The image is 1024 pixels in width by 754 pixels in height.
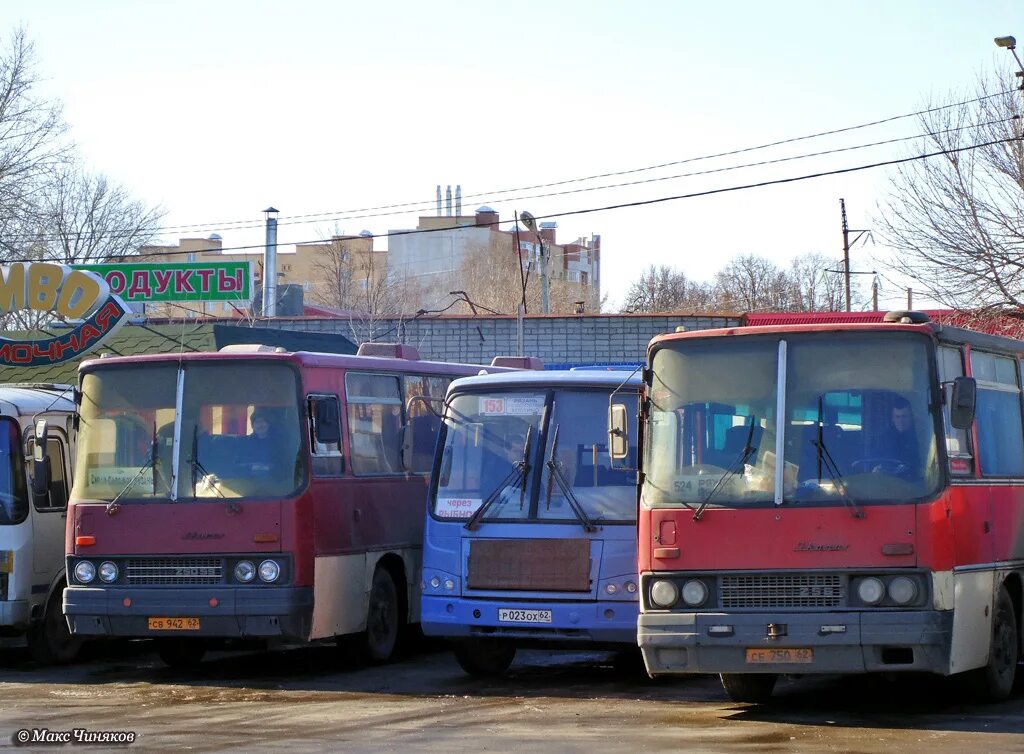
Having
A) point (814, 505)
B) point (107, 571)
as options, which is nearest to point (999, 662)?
point (814, 505)

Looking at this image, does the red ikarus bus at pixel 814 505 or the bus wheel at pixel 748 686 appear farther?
the bus wheel at pixel 748 686

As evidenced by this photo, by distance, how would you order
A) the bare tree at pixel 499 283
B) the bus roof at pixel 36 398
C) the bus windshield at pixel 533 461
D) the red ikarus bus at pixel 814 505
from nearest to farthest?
the red ikarus bus at pixel 814 505 → the bus windshield at pixel 533 461 → the bus roof at pixel 36 398 → the bare tree at pixel 499 283

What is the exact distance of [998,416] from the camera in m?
12.1

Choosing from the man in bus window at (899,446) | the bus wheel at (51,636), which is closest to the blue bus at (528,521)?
the man in bus window at (899,446)

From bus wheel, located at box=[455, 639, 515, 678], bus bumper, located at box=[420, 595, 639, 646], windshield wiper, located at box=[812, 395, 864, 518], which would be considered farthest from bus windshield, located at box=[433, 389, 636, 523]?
windshield wiper, located at box=[812, 395, 864, 518]

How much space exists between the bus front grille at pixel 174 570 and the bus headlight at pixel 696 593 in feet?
14.9

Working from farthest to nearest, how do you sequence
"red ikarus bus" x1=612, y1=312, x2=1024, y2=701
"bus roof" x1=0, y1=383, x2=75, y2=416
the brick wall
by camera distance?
the brick wall
"bus roof" x1=0, y1=383, x2=75, y2=416
"red ikarus bus" x1=612, y1=312, x2=1024, y2=701

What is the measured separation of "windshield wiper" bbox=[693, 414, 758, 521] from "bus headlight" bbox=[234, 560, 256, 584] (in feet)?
14.5

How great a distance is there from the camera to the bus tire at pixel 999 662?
37.4ft

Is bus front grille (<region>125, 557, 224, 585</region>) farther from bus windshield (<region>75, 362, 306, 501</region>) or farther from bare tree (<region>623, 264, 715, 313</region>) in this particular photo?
bare tree (<region>623, 264, 715, 313</region>)

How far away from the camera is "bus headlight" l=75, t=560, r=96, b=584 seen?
13.9 meters

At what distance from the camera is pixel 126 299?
36750 mm

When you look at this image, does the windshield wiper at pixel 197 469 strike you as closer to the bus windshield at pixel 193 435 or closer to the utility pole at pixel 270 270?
the bus windshield at pixel 193 435

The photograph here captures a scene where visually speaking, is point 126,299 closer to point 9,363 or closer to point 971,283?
point 9,363
